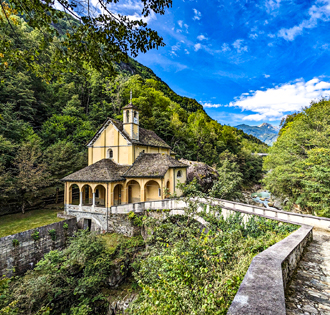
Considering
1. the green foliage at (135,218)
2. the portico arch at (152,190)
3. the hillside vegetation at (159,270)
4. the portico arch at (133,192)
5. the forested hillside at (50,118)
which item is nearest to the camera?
the hillside vegetation at (159,270)

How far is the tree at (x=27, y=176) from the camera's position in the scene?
54.9ft

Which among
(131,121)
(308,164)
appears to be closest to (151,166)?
(131,121)

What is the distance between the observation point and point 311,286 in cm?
372

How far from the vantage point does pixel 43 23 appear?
418cm

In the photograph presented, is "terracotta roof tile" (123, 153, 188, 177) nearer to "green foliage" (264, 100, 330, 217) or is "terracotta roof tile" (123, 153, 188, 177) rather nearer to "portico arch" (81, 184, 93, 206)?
"portico arch" (81, 184, 93, 206)

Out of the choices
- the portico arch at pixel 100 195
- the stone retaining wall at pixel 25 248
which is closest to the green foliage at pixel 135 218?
the stone retaining wall at pixel 25 248

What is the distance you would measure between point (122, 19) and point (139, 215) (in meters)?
14.3

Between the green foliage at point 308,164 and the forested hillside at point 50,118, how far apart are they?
1809cm

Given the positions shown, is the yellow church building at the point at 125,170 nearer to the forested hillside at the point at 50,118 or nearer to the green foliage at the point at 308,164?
the forested hillside at the point at 50,118

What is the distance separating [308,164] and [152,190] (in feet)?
51.0

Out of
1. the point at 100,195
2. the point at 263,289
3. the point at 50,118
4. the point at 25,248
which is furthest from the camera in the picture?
the point at 50,118


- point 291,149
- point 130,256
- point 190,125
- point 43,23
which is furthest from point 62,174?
point 190,125

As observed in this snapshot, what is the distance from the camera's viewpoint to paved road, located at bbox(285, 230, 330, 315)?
9.86 ft

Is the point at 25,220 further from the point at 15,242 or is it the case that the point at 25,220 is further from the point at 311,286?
the point at 311,286
